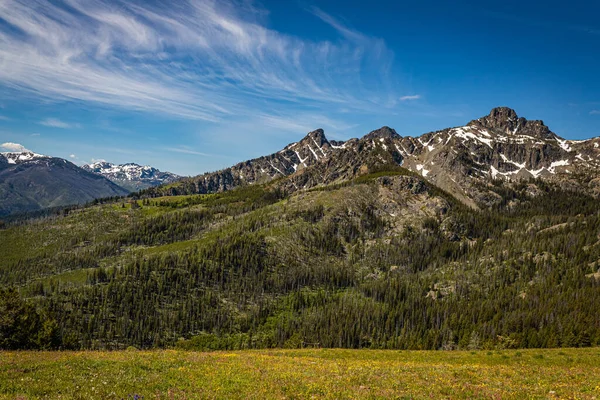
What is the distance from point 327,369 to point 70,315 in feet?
511

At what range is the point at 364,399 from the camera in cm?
1888

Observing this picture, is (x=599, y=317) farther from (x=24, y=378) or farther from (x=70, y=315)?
(x=70, y=315)

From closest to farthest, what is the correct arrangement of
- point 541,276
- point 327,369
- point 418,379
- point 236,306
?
point 418,379, point 327,369, point 236,306, point 541,276

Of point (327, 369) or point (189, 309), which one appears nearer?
point (327, 369)

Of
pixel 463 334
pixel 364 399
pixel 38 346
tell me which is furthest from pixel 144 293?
pixel 364 399

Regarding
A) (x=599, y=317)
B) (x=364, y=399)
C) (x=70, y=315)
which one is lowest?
(x=70, y=315)

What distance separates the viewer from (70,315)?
141250 mm

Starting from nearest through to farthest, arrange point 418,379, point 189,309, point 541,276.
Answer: point 418,379
point 189,309
point 541,276

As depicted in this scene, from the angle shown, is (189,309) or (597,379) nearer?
(597,379)

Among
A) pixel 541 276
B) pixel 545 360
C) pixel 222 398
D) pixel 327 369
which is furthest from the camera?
pixel 541 276

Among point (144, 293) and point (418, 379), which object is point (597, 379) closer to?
point (418, 379)

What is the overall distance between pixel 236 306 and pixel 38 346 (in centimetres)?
11331

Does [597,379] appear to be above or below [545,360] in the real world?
above

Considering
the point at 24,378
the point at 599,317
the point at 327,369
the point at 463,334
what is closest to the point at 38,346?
the point at 24,378
